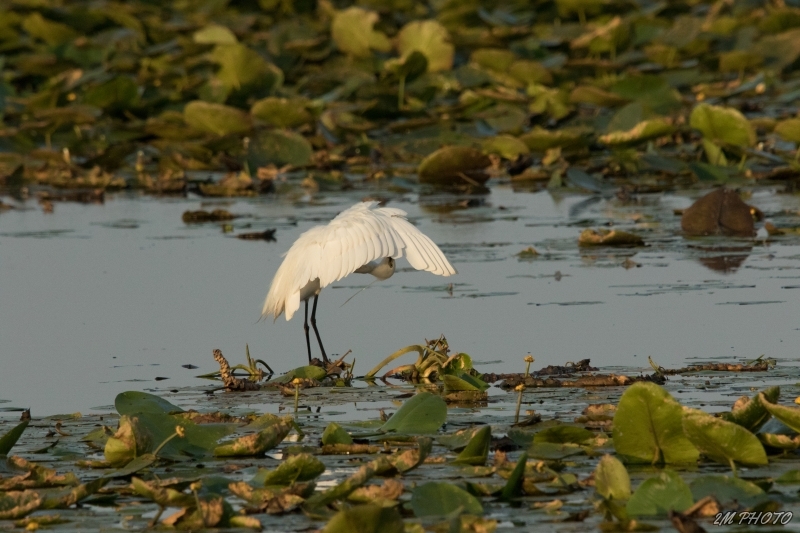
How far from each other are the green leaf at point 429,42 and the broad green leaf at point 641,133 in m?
4.14

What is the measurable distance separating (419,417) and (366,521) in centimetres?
131

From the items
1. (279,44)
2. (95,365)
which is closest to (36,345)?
(95,365)

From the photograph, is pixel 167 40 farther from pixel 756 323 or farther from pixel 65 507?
pixel 65 507

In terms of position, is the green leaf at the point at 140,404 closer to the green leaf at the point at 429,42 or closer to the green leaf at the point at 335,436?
the green leaf at the point at 335,436

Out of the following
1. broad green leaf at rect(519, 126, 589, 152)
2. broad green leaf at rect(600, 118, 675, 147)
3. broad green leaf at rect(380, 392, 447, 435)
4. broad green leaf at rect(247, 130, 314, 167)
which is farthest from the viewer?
broad green leaf at rect(247, 130, 314, 167)

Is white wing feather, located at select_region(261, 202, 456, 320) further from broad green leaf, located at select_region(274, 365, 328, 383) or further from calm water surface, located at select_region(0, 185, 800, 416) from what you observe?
broad green leaf, located at select_region(274, 365, 328, 383)

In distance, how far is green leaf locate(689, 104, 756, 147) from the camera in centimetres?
1109

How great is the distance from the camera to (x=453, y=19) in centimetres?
1864

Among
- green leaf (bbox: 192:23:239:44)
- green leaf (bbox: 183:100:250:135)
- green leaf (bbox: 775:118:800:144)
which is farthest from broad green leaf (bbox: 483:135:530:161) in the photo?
green leaf (bbox: 192:23:239:44)

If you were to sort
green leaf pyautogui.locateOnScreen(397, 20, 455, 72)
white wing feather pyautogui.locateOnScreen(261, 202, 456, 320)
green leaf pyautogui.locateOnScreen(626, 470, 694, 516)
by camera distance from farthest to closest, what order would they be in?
green leaf pyautogui.locateOnScreen(397, 20, 455, 72), white wing feather pyautogui.locateOnScreen(261, 202, 456, 320), green leaf pyautogui.locateOnScreen(626, 470, 694, 516)

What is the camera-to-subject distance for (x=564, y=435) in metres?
4.42

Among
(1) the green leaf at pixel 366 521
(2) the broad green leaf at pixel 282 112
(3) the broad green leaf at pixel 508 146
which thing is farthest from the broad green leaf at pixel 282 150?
(1) the green leaf at pixel 366 521

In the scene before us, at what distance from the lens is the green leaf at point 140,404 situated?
4.98 meters

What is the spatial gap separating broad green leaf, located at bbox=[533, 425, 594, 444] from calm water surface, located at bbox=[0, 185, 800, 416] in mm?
1574
